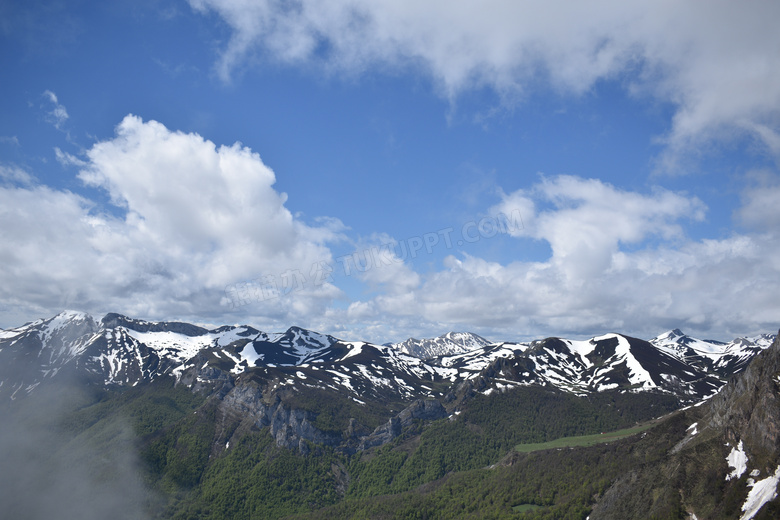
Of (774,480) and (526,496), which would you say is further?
(526,496)

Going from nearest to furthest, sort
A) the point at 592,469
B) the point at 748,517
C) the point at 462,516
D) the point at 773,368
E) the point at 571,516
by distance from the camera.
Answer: the point at 748,517
the point at 773,368
the point at 571,516
the point at 592,469
the point at 462,516

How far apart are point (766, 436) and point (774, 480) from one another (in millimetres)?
15594

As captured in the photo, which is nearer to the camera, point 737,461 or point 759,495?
point 759,495

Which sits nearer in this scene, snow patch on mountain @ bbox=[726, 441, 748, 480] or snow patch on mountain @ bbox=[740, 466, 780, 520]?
snow patch on mountain @ bbox=[740, 466, 780, 520]

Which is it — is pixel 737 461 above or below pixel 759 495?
above

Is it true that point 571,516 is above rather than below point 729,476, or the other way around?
below

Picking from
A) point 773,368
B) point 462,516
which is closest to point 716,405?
point 773,368

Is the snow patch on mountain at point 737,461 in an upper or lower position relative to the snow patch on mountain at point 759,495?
upper

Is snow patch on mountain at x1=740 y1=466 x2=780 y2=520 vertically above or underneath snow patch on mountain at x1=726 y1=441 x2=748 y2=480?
underneath

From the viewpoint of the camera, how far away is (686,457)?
13225 centimetres

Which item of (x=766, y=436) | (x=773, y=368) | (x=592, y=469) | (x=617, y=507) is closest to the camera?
(x=766, y=436)

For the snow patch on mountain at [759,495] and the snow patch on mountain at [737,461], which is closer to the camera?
the snow patch on mountain at [759,495]

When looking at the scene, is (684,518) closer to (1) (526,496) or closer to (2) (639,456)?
(2) (639,456)

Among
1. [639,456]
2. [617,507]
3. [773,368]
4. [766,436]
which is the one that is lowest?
[617,507]
